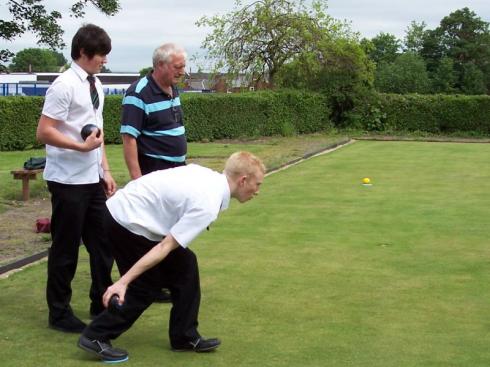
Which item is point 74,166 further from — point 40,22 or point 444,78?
point 444,78

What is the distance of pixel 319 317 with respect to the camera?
16.7ft

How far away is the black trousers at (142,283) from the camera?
4.12 meters

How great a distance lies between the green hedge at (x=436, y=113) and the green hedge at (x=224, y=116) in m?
2.27

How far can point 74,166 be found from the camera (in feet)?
15.3

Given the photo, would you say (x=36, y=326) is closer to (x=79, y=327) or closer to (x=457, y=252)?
(x=79, y=327)

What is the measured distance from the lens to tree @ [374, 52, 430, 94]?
58.9 metres

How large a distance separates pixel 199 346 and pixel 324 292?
1.58 metres

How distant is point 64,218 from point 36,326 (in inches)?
28.7

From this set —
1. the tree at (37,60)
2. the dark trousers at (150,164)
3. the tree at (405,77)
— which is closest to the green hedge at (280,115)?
the dark trousers at (150,164)

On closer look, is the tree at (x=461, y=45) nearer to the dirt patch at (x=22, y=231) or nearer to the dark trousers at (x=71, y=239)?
the dirt patch at (x=22, y=231)

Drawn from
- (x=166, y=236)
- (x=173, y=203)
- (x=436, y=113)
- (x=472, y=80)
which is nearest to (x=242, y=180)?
(x=173, y=203)

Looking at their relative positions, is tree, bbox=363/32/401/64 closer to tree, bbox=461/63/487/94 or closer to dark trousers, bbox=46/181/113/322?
tree, bbox=461/63/487/94

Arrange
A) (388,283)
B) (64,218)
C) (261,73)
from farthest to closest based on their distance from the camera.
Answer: (261,73) < (388,283) < (64,218)

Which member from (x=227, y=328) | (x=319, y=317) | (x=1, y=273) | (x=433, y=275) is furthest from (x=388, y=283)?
(x=1, y=273)
